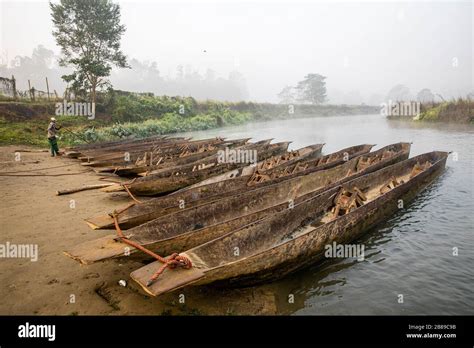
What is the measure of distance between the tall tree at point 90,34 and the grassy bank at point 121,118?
108 inches

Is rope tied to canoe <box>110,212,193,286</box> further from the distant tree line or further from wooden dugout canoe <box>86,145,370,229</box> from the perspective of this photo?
the distant tree line

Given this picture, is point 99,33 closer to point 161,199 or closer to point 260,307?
point 161,199

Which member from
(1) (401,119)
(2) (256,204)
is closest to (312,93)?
(1) (401,119)

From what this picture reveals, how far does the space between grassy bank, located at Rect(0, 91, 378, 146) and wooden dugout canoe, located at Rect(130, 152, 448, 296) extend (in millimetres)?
17513

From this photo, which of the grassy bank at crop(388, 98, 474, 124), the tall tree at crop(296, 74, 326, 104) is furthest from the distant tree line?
the grassy bank at crop(388, 98, 474, 124)

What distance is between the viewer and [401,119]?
33094mm

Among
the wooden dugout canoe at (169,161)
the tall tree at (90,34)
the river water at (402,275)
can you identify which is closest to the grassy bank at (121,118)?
the tall tree at (90,34)

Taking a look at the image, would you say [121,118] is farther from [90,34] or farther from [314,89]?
[314,89]

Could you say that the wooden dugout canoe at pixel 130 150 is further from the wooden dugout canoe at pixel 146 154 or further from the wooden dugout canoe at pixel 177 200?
the wooden dugout canoe at pixel 177 200

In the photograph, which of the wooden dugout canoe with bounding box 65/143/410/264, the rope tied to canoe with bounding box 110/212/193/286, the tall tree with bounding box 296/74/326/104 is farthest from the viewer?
the tall tree with bounding box 296/74/326/104

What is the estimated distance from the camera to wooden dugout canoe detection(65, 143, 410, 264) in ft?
13.5

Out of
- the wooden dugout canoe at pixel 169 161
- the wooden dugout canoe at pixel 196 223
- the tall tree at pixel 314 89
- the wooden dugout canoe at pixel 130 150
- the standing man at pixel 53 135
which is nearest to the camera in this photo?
the wooden dugout canoe at pixel 196 223

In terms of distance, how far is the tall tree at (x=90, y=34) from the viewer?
2681cm
